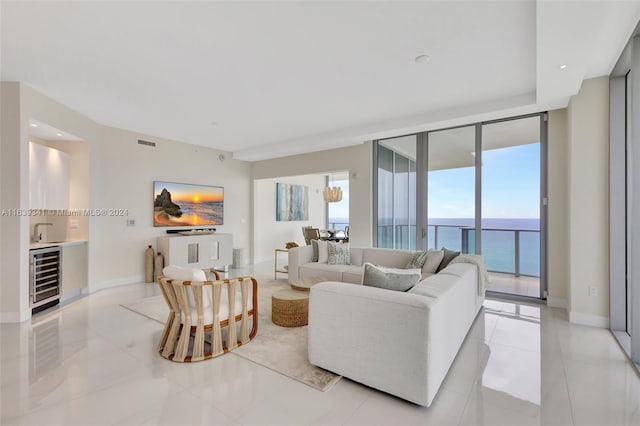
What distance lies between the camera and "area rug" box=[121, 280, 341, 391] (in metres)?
2.35

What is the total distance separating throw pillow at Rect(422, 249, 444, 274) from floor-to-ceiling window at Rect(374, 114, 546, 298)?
1.00 m

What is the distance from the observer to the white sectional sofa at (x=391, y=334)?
196cm

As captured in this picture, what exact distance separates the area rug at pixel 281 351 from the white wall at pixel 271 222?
4.23 metres

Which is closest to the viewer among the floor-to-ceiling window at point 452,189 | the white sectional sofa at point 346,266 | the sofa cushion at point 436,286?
the sofa cushion at point 436,286

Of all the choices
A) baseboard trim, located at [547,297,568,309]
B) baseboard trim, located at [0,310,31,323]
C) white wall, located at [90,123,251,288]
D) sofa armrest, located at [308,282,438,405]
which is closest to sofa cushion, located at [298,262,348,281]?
sofa armrest, located at [308,282,438,405]

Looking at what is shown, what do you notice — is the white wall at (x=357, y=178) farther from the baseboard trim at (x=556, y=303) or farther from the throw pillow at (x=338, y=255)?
the baseboard trim at (x=556, y=303)

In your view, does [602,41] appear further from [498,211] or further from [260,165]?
[260,165]

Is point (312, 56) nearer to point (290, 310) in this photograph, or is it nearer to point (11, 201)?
point (290, 310)

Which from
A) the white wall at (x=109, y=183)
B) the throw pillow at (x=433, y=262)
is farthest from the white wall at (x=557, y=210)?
the white wall at (x=109, y=183)

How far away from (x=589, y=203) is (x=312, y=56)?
361 cm

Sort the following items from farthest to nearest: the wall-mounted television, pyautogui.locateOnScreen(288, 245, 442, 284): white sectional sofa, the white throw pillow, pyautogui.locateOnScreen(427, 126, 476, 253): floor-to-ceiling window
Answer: the wall-mounted television, pyautogui.locateOnScreen(427, 126, 476, 253): floor-to-ceiling window, pyautogui.locateOnScreen(288, 245, 442, 284): white sectional sofa, the white throw pillow

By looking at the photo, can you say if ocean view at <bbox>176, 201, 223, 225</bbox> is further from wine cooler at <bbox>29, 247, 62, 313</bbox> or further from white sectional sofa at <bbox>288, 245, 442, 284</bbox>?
white sectional sofa at <bbox>288, 245, 442, 284</bbox>

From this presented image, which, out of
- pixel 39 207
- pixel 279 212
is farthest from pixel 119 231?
pixel 279 212

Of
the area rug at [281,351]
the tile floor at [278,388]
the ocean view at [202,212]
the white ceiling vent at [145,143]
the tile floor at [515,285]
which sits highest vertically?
the white ceiling vent at [145,143]
